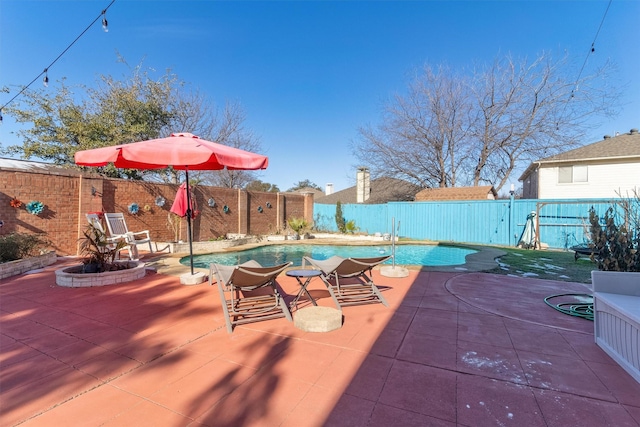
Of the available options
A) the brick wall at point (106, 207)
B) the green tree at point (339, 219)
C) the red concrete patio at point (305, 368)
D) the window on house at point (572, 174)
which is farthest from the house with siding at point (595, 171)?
the brick wall at point (106, 207)

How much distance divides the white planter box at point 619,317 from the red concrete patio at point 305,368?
0.39ft

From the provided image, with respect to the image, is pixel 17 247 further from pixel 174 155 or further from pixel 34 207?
pixel 174 155

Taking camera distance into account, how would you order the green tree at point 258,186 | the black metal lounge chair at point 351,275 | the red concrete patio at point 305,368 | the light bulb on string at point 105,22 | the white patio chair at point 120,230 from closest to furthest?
the red concrete patio at point 305,368 < the black metal lounge chair at point 351,275 < the light bulb on string at point 105,22 < the white patio chair at point 120,230 < the green tree at point 258,186

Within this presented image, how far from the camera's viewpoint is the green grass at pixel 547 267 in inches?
256

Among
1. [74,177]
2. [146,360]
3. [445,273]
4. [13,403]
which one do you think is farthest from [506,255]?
[74,177]

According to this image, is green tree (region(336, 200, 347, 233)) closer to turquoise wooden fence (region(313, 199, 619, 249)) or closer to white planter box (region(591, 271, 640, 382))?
turquoise wooden fence (region(313, 199, 619, 249))

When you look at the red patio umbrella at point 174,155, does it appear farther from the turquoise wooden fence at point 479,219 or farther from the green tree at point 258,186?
the green tree at point 258,186

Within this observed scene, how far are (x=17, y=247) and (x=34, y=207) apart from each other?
166cm

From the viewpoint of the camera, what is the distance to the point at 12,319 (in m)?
3.65

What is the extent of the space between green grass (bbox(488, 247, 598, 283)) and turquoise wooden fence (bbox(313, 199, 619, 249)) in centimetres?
176

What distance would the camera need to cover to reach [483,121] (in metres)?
19.1

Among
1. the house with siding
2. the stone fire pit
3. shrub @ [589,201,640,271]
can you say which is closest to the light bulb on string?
the stone fire pit

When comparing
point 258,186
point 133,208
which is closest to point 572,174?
point 133,208

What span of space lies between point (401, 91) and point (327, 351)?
66.4ft
